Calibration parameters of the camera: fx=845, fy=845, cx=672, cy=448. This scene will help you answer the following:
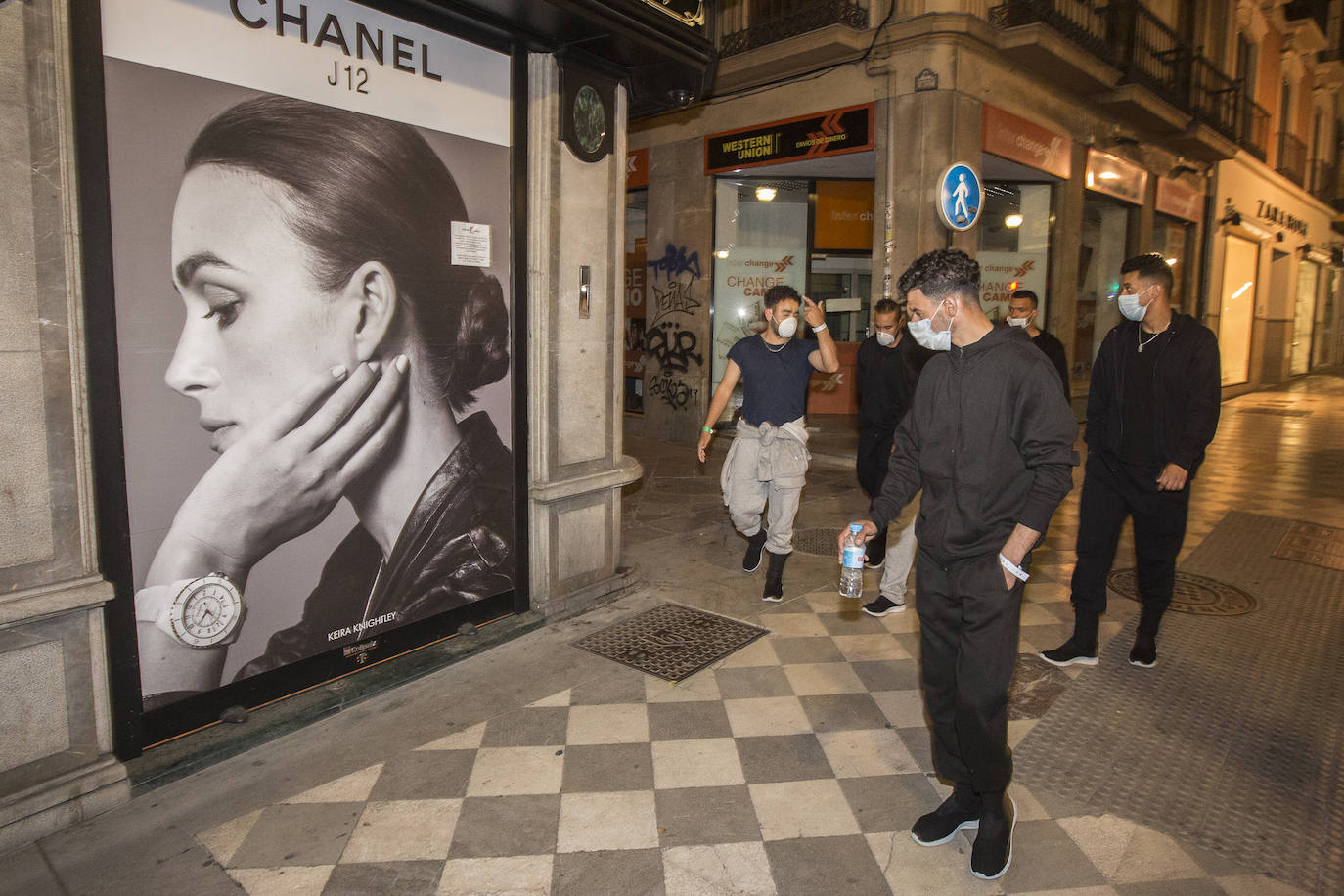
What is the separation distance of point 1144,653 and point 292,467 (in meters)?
4.45

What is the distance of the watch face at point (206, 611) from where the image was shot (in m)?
3.47

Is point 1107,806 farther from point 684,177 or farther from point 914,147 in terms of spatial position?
point 684,177

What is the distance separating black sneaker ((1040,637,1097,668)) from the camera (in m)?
4.57

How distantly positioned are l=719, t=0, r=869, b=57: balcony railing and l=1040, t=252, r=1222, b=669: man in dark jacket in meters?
7.41

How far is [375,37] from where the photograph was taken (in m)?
4.02

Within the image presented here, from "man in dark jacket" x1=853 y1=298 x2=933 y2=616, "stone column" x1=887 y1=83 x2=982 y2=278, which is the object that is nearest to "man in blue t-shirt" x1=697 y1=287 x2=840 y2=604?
"man in dark jacket" x1=853 y1=298 x2=933 y2=616

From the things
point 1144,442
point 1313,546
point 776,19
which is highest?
point 776,19

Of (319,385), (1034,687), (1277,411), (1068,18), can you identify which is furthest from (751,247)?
(1277,411)

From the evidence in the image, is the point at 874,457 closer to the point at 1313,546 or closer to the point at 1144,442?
the point at 1144,442

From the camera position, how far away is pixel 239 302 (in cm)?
356

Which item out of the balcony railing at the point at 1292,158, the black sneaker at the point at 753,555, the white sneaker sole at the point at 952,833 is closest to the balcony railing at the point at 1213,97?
the balcony railing at the point at 1292,158

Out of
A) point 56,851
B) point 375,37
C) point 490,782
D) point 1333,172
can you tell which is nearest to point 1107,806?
point 490,782

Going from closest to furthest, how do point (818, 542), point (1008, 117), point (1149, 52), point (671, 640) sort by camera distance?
point (671, 640) → point (818, 542) → point (1008, 117) → point (1149, 52)

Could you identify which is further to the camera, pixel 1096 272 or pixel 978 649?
pixel 1096 272
